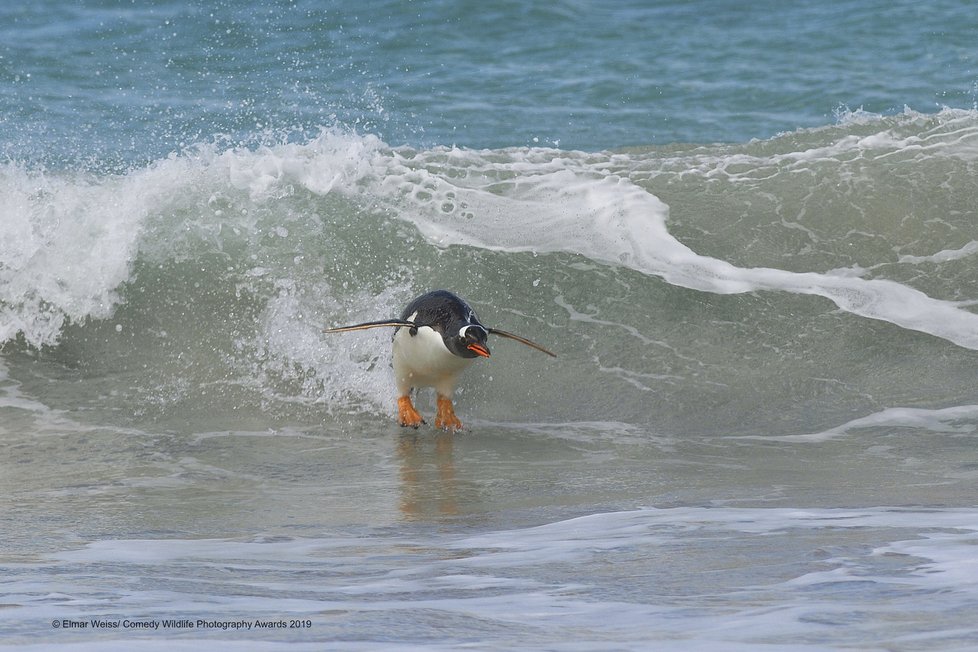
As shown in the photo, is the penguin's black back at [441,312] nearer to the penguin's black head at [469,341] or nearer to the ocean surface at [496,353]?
the penguin's black head at [469,341]

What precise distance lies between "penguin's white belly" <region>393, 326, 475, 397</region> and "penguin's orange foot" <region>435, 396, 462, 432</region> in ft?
0.16

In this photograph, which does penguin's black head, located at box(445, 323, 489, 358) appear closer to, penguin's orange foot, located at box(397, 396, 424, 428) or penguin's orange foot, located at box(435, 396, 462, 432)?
penguin's orange foot, located at box(435, 396, 462, 432)

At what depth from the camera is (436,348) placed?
6.64 metres

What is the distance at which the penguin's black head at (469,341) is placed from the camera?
6.48 m

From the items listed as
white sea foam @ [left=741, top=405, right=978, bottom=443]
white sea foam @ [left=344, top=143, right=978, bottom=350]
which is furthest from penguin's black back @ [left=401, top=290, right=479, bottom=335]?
white sea foam @ [left=344, top=143, right=978, bottom=350]

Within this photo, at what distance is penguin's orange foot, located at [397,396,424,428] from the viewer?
23.0 ft

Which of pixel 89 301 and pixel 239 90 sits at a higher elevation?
pixel 239 90

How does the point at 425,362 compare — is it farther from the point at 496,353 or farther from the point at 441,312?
the point at 496,353

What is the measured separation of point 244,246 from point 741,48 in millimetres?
9031

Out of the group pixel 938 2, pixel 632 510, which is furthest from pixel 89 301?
pixel 938 2

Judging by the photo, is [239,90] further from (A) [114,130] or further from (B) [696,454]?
(B) [696,454]

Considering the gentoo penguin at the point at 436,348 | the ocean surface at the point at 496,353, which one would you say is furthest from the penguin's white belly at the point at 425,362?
the ocean surface at the point at 496,353

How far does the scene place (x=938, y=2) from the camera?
17000mm

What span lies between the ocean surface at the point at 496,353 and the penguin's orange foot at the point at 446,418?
9.6 inches
